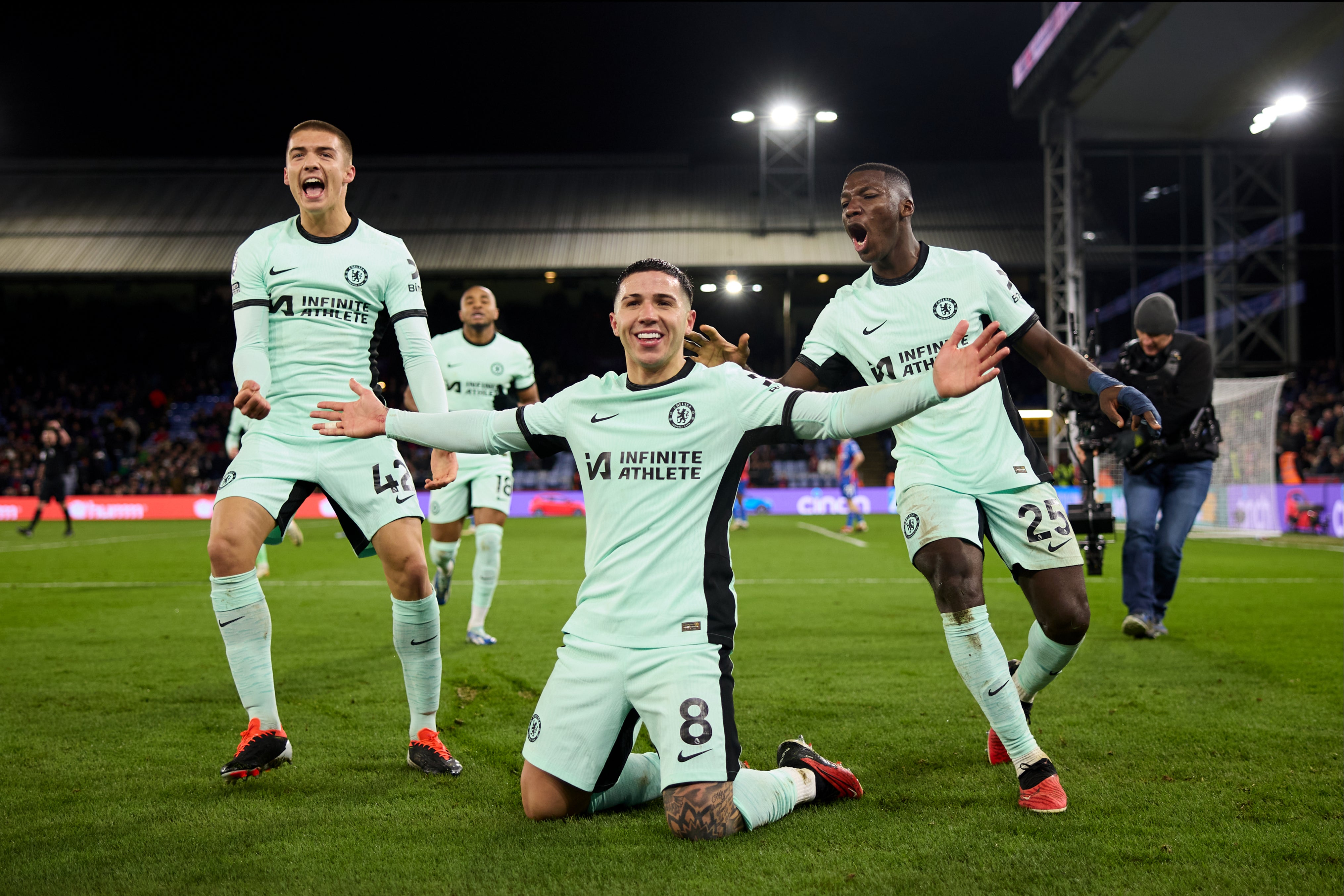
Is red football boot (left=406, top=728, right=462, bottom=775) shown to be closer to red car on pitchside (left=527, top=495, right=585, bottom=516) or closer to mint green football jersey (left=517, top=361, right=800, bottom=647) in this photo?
mint green football jersey (left=517, top=361, right=800, bottom=647)

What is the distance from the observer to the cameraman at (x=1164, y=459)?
6645 mm

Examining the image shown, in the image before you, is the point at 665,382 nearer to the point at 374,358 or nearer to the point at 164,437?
the point at 374,358

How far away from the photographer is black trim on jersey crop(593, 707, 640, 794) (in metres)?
3.12

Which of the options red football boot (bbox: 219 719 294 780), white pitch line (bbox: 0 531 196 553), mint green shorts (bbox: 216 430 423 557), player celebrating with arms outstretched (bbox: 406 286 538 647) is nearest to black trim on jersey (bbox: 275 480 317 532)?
mint green shorts (bbox: 216 430 423 557)

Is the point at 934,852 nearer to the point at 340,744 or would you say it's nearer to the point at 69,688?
the point at 340,744

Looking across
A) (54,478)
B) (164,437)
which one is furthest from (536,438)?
(164,437)

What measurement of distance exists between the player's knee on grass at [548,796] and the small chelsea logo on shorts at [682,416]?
3.74 feet

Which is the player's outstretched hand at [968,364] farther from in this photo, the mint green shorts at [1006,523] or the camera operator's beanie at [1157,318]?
the camera operator's beanie at [1157,318]

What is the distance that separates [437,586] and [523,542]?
26.8ft

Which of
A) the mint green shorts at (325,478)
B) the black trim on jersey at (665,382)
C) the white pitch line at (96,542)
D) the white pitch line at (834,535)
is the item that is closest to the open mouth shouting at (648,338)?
the black trim on jersey at (665,382)

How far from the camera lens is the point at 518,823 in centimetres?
311

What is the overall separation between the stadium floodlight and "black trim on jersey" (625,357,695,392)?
22060mm

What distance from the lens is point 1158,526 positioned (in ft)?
22.9

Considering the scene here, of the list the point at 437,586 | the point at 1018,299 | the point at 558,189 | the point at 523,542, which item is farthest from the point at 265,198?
the point at 1018,299
